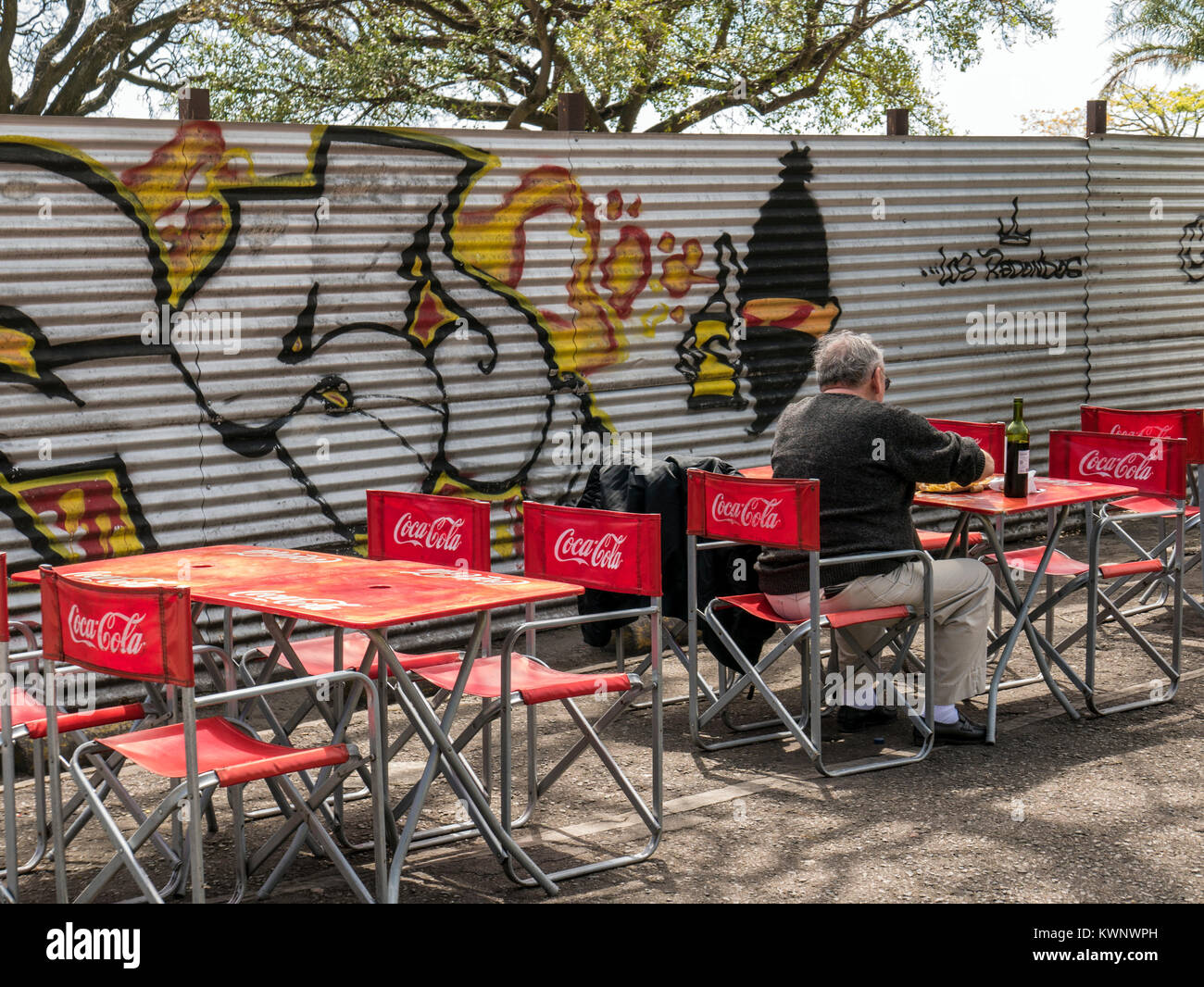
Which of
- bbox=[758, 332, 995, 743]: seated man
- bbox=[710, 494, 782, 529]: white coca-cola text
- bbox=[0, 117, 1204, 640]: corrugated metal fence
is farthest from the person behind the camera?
bbox=[0, 117, 1204, 640]: corrugated metal fence

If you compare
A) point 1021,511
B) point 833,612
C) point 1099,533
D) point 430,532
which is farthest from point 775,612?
point 1099,533

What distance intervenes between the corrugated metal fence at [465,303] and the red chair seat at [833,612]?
7.36 ft

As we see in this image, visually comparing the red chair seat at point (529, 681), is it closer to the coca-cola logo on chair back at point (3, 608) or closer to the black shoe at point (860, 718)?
the coca-cola logo on chair back at point (3, 608)

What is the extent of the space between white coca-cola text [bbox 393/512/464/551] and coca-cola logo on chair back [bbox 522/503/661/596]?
257 mm

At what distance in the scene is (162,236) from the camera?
6691 mm

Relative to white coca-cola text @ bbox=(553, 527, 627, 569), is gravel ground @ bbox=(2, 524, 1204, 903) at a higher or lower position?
lower

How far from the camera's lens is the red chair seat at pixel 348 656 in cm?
522

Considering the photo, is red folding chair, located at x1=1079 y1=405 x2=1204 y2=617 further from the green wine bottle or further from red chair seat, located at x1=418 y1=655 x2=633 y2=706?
red chair seat, located at x1=418 y1=655 x2=633 y2=706

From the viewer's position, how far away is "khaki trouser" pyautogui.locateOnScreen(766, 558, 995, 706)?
19.6 feet

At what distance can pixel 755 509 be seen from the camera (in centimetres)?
569

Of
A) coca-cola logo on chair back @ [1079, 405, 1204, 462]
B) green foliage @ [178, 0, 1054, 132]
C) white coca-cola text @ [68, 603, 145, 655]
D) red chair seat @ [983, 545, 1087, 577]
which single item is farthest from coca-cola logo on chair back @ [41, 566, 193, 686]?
green foliage @ [178, 0, 1054, 132]

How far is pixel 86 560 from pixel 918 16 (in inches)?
621

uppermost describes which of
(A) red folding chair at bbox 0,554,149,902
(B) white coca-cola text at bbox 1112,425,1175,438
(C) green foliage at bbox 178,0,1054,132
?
(C) green foliage at bbox 178,0,1054,132

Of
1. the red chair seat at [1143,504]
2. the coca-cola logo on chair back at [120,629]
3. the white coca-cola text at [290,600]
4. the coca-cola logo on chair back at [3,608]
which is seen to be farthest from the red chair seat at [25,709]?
the red chair seat at [1143,504]
